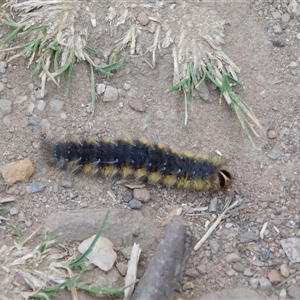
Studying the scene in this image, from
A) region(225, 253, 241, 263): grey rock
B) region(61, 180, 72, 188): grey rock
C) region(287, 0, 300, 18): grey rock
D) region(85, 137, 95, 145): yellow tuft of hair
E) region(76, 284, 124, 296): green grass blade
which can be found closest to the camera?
region(76, 284, 124, 296): green grass blade

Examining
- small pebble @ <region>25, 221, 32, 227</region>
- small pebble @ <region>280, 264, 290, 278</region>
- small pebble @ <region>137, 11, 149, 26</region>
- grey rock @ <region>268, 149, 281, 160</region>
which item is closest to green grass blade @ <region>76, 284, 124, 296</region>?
small pebble @ <region>25, 221, 32, 227</region>

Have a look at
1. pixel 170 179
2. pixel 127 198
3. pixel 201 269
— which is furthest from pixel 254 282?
pixel 127 198

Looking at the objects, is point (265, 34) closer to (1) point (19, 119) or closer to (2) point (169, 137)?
(2) point (169, 137)

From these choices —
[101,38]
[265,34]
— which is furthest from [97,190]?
[265,34]

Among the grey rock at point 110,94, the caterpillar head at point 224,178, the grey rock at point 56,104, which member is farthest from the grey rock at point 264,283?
the grey rock at point 56,104

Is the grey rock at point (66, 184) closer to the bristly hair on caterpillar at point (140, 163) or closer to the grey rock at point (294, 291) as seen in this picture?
the bristly hair on caterpillar at point (140, 163)

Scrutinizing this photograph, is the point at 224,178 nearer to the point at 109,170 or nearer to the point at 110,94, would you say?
the point at 109,170

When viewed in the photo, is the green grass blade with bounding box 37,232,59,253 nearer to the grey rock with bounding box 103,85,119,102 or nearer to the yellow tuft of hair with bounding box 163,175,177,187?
the yellow tuft of hair with bounding box 163,175,177,187
